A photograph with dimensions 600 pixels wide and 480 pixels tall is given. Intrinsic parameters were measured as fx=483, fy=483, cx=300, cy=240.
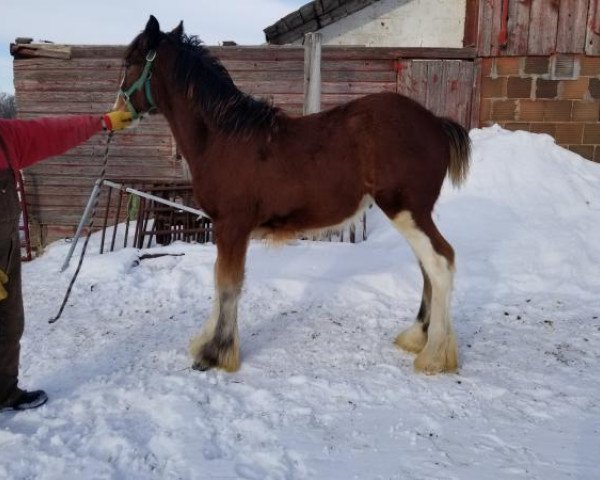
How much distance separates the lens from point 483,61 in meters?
8.03

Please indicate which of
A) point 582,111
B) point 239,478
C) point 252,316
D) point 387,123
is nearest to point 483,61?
point 582,111

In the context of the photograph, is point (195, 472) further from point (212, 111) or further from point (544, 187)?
point (544, 187)

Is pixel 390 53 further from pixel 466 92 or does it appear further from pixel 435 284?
pixel 435 284

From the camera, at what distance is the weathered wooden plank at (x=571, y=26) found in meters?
7.77

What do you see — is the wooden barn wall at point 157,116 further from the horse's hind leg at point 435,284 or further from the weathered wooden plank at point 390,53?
the horse's hind leg at point 435,284

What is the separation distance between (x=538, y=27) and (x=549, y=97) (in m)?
1.14

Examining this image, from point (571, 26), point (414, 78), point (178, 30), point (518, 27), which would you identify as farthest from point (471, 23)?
point (178, 30)

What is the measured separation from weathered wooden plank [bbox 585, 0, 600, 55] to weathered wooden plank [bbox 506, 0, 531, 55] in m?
0.94

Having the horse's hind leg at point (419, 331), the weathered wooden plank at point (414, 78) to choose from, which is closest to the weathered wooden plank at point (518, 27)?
the weathered wooden plank at point (414, 78)

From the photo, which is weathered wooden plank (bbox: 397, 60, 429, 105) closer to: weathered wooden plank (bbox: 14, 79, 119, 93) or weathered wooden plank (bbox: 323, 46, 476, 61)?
weathered wooden plank (bbox: 323, 46, 476, 61)

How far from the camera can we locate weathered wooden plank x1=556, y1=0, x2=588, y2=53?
7770 mm

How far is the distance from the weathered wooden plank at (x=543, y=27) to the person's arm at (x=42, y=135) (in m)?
7.51

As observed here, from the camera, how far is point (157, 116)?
8.55 meters

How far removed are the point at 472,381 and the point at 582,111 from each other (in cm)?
668
